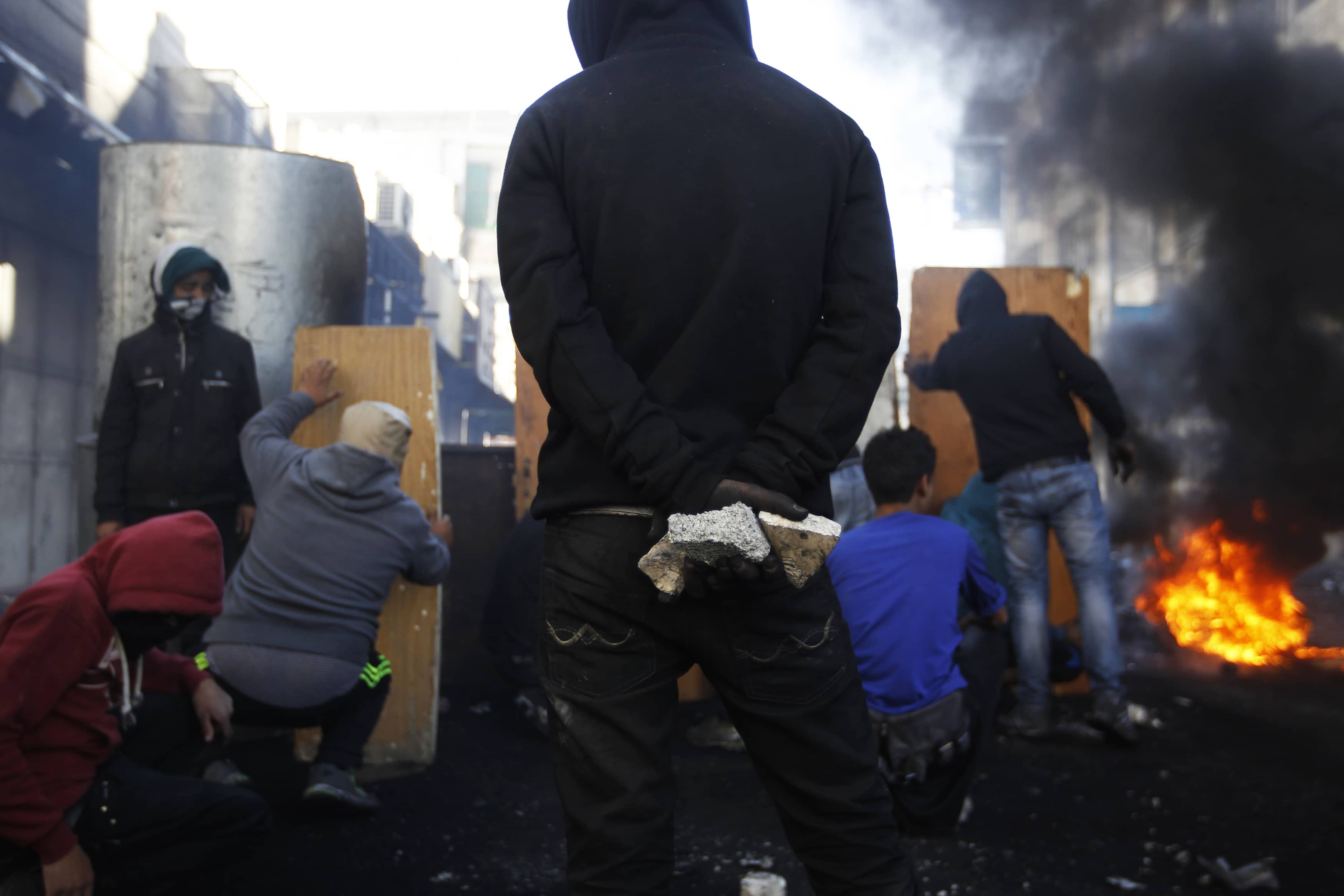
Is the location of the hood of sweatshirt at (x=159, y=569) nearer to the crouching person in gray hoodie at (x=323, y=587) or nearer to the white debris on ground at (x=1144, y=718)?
the crouching person in gray hoodie at (x=323, y=587)

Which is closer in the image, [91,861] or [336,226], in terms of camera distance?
[91,861]

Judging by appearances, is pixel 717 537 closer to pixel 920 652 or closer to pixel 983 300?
pixel 920 652

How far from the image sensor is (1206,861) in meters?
2.87

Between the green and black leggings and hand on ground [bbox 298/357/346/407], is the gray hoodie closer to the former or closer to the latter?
the green and black leggings

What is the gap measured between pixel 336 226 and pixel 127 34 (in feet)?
15.2

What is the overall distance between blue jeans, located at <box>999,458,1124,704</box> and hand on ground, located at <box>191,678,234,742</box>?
327 cm

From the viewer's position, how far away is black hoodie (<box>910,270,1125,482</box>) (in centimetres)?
430

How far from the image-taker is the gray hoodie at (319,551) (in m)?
3.19

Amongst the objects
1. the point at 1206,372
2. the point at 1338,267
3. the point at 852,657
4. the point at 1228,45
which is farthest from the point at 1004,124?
the point at 852,657

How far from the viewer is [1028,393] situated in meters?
4.33

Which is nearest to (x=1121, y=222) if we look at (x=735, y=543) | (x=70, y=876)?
(x=735, y=543)

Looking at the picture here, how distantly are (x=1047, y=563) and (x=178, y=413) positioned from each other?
3949mm

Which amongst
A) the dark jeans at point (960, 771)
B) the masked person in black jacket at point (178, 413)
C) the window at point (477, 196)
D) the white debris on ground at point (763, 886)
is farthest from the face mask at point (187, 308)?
the window at point (477, 196)

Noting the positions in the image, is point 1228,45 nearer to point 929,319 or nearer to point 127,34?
point 929,319
